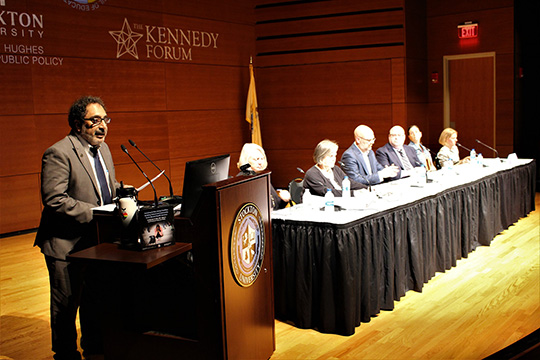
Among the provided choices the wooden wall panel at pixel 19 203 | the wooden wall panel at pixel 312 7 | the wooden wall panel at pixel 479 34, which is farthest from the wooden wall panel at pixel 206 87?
the wooden wall panel at pixel 479 34

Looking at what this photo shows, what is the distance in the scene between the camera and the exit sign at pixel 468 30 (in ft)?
31.8

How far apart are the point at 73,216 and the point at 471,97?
338 inches

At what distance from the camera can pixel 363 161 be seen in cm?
596

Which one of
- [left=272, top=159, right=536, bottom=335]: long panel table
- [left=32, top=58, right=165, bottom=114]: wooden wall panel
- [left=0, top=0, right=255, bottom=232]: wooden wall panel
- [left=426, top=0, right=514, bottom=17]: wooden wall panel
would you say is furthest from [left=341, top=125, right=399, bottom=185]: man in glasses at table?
[left=426, top=0, right=514, bottom=17]: wooden wall panel

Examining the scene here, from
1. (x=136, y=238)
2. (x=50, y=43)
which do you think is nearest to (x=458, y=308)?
(x=136, y=238)

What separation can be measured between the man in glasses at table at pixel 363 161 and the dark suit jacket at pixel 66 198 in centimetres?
323

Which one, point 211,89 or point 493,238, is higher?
point 211,89

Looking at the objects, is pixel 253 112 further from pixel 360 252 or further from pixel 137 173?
pixel 360 252

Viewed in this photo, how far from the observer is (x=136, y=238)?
2.56 m

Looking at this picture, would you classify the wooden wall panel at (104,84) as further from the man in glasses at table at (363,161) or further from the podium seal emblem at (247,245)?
the podium seal emblem at (247,245)

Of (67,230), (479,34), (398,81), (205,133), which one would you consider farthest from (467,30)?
(67,230)

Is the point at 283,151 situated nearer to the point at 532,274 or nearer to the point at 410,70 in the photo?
the point at 410,70

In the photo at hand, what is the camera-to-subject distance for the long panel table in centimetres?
363

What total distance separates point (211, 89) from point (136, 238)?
22.8 ft
